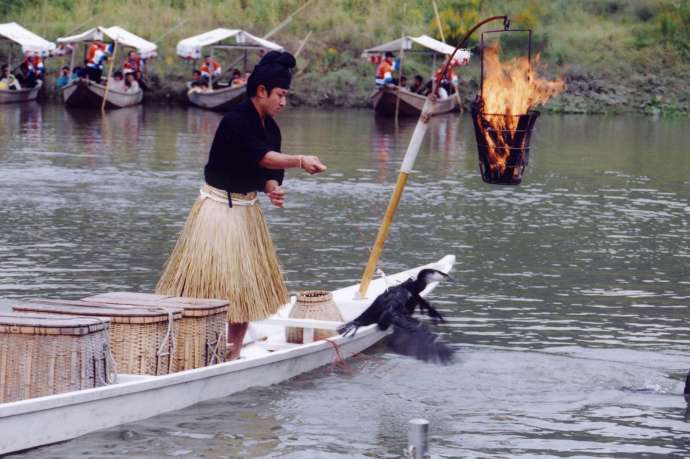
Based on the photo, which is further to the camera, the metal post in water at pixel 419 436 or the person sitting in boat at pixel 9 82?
the person sitting in boat at pixel 9 82

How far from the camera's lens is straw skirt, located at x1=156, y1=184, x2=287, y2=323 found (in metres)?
7.59

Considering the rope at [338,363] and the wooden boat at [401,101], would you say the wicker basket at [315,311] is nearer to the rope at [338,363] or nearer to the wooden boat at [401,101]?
the rope at [338,363]

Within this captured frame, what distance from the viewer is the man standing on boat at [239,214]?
24.4ft

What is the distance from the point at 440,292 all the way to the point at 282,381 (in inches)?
131

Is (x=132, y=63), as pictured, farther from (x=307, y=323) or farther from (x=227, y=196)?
(x=227, y=196)

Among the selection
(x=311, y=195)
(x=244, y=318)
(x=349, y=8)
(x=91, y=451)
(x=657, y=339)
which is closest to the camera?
(x=91, y=451)

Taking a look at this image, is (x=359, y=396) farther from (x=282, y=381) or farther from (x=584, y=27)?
(x=584, y=27)

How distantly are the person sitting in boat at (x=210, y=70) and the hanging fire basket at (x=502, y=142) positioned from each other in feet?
101

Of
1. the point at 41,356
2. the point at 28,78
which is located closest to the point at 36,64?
the point at 28,78

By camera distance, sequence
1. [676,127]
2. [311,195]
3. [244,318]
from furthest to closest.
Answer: [676,127] → [311,195] → [244,318]

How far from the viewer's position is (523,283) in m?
11.4

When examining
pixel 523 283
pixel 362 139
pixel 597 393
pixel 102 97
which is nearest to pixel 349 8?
pixel 102 97

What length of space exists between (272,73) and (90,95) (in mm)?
30035

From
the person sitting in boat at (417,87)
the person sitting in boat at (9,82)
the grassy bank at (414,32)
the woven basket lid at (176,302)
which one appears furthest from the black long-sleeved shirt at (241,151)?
the grassy bank at (414,32)
